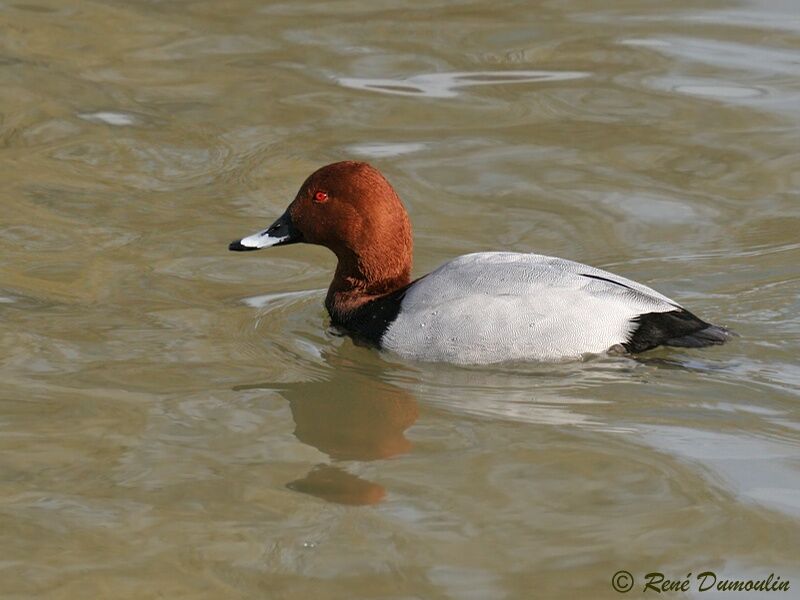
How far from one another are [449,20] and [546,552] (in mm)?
6993

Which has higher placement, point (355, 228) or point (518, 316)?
point (355, 228)

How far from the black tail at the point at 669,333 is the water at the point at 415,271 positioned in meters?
0.08

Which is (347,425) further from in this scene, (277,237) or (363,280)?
(277,237)

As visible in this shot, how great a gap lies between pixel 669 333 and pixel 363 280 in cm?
142

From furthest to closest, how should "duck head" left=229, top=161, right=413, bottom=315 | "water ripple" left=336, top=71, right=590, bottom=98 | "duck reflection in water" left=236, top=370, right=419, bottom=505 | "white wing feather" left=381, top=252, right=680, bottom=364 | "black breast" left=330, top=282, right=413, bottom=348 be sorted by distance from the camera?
"water ripple" left=336, top=71, right=590, bottom=98 < "duck head" left=229, top=161, right=413, bottom=315 < "black breast" left=330, top=282, right=413, bottom=348 < "white wing feather" left=381, top=252, right=680, bottom=364 < "duck reflection in water" left=236, top=370, right=419, bottom=505

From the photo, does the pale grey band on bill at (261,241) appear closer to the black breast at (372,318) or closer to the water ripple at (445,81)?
the black breast at (372,318)

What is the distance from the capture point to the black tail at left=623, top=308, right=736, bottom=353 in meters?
6.21

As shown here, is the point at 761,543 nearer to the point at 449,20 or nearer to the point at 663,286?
the point at 663,286

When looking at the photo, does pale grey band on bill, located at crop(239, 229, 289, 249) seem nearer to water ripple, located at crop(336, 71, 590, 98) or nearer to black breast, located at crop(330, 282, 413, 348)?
black breast, located at crop(330, 282, 413, 348)

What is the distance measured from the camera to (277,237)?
6.94m

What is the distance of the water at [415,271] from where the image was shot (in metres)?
4.66

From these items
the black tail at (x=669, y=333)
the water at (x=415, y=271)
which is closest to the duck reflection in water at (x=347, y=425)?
the water at (x=415, y=271)

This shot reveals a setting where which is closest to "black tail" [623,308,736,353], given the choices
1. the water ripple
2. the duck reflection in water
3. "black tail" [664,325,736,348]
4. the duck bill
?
"black tail" [664,325,736,348]

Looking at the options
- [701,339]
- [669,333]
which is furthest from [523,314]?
[701,339]
